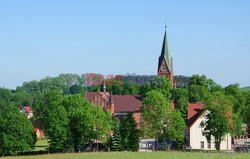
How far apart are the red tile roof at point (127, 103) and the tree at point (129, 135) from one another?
3984cm

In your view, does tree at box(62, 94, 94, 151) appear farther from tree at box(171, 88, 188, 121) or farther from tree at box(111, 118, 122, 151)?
tree at box(171, 88, 188, 121)

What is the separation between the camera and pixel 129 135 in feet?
215

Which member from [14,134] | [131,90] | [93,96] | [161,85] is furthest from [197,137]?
[131,90]

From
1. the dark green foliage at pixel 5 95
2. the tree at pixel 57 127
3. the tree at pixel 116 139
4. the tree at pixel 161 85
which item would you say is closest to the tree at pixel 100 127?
the tree at pixel 116 139

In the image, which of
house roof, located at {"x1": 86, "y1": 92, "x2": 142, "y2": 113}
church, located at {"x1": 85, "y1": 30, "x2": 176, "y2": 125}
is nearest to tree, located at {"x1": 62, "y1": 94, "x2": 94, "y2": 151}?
church, located at {"x1": 85, "y1": 30, "x2": 176, "y2": 125}

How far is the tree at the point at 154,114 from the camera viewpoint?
69.1 m

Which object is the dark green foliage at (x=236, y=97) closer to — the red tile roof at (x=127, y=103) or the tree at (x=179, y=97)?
→ the tree at (x=179, y=97)

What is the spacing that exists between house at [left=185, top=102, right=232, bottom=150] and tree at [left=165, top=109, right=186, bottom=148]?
5643mm

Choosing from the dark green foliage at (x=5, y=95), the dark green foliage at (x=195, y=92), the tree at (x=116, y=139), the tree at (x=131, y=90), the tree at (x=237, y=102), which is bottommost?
the tree at (x=116, y=139)

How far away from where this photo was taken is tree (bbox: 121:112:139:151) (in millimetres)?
65188

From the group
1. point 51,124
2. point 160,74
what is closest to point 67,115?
point 51,124

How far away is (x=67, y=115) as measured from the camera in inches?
2702

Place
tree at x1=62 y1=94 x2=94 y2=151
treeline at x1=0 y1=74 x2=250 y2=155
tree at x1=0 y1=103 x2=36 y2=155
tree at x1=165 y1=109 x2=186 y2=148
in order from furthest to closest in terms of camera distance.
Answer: tree at x1=165 y1=109 x2=186 y2=148, tree at x1=62 y1=94 x2=94 y2=151, treeline at x1=0 y1=74 x2=250 y2=155, tree at x1=0 y1=103 x2=36 y2=155

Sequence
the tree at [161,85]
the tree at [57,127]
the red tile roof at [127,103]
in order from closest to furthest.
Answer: the tree at [57,127] → the red tile roof at [127,103] → the tree at [161,85]
